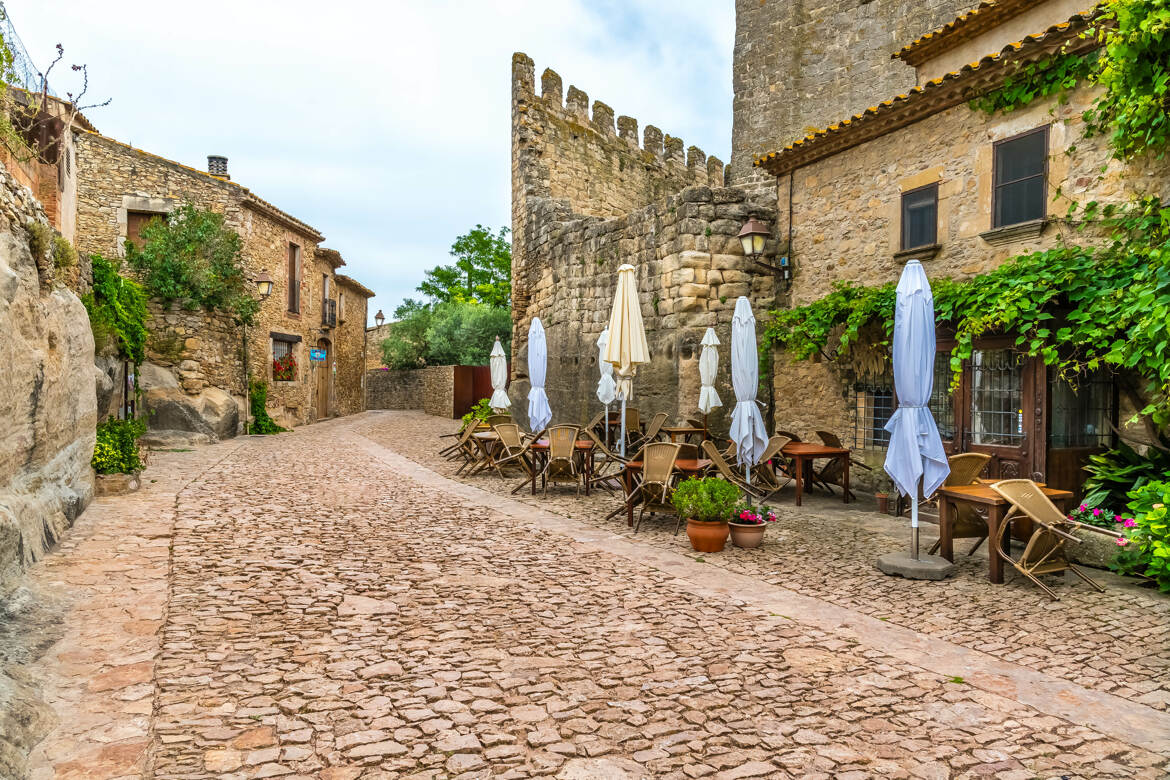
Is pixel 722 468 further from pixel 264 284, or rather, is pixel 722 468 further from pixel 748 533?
pixel 264 284

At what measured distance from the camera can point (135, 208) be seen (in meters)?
16.5

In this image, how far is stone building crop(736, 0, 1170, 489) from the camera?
6.37m

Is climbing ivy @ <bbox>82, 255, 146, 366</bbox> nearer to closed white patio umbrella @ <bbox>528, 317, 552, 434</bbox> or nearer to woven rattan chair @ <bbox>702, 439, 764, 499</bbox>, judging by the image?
closed white patio umbrella @ <bbox>528, 317, 552, 434</bbox>

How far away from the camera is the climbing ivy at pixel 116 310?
9.71 metres

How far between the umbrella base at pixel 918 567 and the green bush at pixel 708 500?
4.05 feet

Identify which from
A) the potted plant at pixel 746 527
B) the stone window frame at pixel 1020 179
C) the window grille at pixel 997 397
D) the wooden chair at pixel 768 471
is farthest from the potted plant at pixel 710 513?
the stone window frame at pixel 1020 179

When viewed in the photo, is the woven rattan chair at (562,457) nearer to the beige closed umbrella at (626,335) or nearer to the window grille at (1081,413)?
the beige closed umbrella at (626,335)

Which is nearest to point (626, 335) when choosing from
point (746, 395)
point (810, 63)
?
point (746, 395)

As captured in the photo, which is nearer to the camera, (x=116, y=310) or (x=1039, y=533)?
(x=1039, y=533)

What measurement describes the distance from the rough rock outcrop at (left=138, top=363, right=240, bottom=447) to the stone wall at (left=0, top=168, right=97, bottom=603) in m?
7.62

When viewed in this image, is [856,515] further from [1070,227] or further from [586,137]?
[586,137]

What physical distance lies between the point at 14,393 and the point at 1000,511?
6.96m

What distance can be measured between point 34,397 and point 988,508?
7229 mm

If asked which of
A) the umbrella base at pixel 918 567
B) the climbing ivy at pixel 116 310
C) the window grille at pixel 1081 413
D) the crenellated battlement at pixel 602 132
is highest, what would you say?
the crenellated battlement at pixel 602 132
